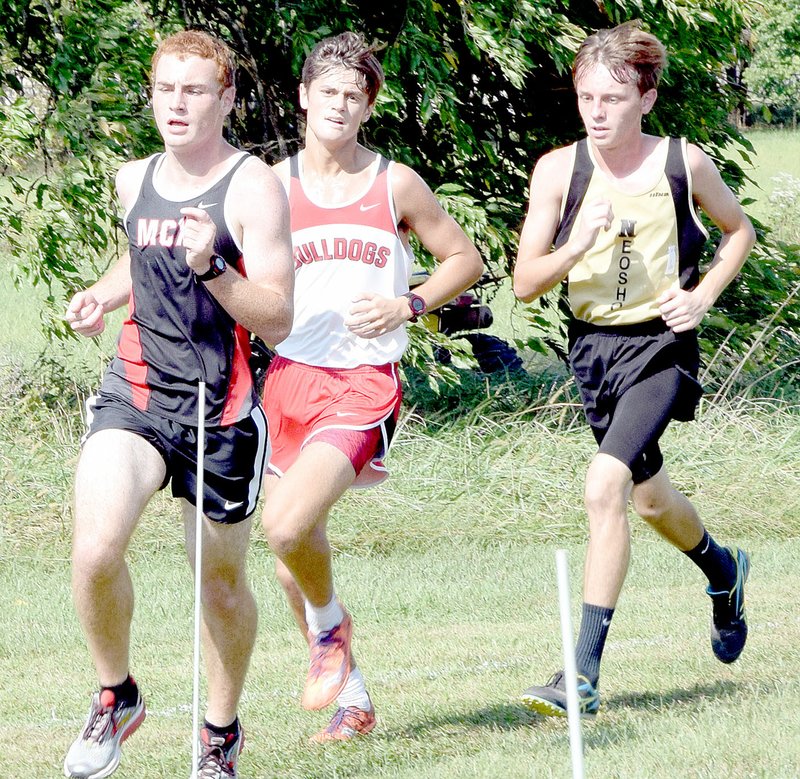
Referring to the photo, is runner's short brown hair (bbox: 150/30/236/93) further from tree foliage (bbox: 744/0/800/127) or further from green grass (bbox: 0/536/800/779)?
tree foliage (bbox: 744/0/800/127)

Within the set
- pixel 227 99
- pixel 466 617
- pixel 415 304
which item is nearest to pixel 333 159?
pixel 415 304

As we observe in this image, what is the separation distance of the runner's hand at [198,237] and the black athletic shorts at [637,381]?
176 cm

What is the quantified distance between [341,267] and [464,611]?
2611mm

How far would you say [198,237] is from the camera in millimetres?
3713

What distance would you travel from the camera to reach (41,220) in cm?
939

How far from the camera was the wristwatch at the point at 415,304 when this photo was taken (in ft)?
16.3

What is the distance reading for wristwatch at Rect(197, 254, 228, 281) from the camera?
381 cm

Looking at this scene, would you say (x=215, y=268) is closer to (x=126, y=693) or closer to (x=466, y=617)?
(x=126, y=693)

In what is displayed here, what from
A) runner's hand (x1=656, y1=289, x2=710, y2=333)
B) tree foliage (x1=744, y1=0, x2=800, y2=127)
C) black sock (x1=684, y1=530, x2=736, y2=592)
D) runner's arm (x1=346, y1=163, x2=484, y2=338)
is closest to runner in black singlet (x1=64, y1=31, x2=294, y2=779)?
runner's arm (x1=346, y1=163, x2=484, y2=338)

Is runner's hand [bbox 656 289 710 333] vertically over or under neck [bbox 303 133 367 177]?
under

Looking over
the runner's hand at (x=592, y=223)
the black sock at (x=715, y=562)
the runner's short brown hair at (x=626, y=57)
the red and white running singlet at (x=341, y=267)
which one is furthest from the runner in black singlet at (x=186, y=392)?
the black sock at (x=715, y=562)

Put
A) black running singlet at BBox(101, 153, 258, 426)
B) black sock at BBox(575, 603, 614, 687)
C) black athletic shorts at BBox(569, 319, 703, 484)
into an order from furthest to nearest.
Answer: black athletic shorts at BBox(569, 319, 703, 484) < black sock at BBox(575, 603, 614, 687) < black running singlet at BBox(101, 153, 258, 426)

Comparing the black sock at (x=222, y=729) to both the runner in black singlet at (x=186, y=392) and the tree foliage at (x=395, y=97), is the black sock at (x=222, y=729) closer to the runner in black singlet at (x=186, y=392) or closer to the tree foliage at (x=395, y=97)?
the runner in black singlet at (x=186, y=392)

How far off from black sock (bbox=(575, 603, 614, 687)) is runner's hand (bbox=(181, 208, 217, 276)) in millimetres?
1872
